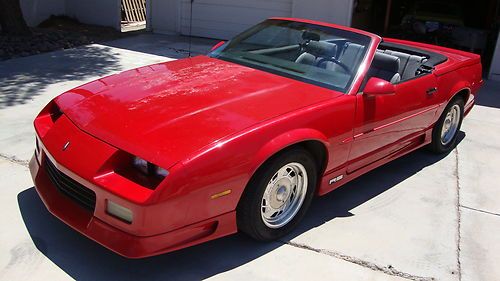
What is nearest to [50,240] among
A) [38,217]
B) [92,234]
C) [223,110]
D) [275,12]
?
[38,217]

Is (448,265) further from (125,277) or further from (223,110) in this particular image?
(125,277)

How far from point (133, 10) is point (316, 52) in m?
10.4

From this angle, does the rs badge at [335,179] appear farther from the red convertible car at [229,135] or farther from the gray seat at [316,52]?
the gray seat at [316,52]

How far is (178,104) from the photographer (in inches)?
130

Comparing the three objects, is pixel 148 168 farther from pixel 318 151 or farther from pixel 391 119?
pixel 391 119

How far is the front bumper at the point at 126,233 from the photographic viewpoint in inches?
105

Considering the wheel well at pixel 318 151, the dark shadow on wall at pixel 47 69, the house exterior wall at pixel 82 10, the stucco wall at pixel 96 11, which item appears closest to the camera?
the wheel well at pixel 318 151

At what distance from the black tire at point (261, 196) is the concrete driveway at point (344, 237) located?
10 cm

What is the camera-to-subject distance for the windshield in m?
3.93

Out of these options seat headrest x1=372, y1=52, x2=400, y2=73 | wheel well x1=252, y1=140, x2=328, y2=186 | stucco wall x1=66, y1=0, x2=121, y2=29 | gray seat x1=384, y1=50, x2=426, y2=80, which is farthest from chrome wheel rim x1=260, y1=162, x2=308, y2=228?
stucco wall x1=66, y1=0, x2=121, y2=29

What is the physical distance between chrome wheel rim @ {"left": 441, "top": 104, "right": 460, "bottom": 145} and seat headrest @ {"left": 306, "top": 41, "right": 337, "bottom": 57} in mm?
1753

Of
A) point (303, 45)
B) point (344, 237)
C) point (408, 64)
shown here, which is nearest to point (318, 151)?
point (344, 237)

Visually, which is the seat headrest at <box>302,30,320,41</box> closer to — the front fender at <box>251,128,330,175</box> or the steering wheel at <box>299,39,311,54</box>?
the steering wheel at <box>299,39,311,54</box>

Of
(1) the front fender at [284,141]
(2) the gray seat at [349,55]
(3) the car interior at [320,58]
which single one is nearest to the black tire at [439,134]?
(3) the car interior at [320,58]
